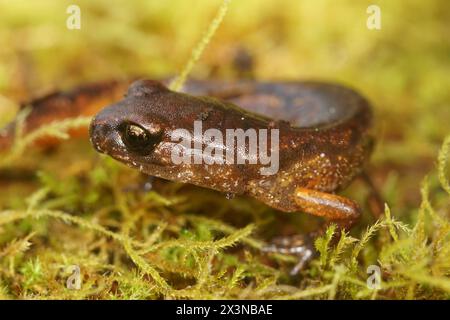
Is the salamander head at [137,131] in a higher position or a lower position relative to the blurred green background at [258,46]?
lower

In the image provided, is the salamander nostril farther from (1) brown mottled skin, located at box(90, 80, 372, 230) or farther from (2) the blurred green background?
(2) the blurred green background

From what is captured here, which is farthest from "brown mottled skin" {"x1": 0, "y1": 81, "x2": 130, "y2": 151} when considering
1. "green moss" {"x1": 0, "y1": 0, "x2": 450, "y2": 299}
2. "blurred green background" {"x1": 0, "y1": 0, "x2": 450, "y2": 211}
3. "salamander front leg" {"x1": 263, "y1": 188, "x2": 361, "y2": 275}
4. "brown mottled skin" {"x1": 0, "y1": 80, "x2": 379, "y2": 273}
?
"salamander front leg" {"x1": 263, "y1": 188, "x2": 361, "y2": 275}

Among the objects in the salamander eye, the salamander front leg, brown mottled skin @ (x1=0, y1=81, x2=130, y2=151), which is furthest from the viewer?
brown mottled skin @ (x1=0, y1=81, x2=130, y2=151)

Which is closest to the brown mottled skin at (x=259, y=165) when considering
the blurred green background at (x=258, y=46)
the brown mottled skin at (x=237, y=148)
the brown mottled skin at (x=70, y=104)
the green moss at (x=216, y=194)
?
the brown mottled skin at (x=237, y=148)

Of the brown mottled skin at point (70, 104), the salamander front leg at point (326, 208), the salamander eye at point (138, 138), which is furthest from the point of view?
the brown mottled skin at point (70, 104)

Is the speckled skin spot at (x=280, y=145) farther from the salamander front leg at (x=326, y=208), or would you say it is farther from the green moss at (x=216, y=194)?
the green moss at (x=216, y=194)

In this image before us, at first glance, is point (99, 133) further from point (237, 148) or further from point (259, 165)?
point (259, 165)

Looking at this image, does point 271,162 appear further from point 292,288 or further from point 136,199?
point 136,199

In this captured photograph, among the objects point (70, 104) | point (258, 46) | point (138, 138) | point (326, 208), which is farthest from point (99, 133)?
point (258, 46)
